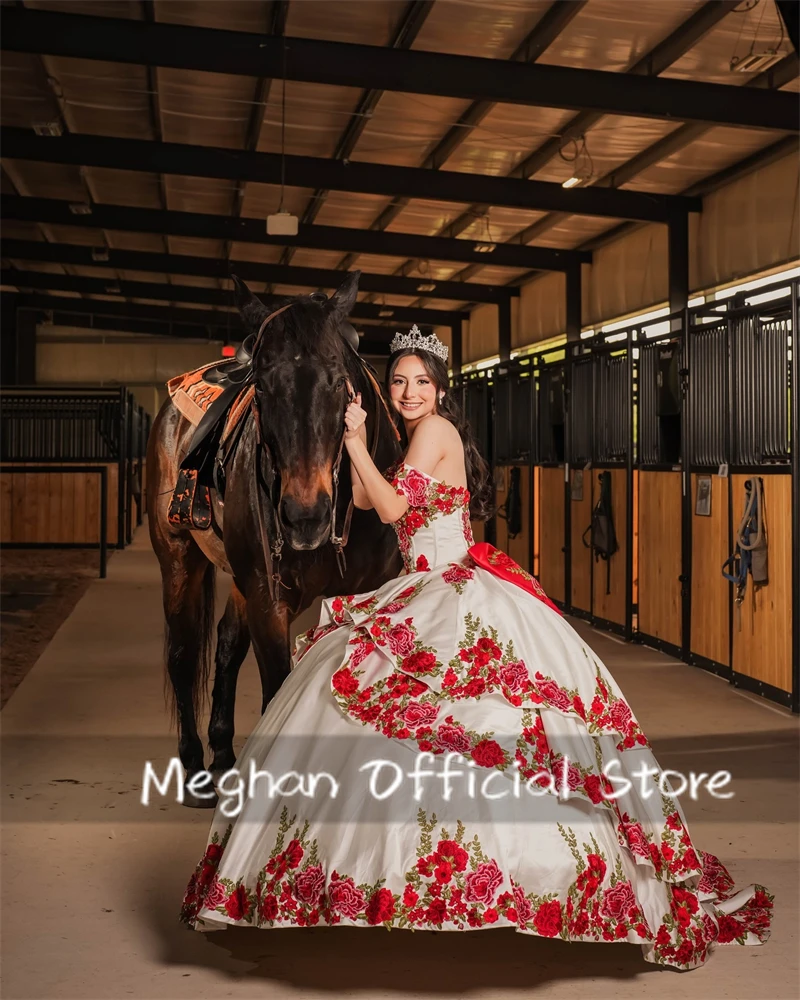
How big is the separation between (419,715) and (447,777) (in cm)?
13

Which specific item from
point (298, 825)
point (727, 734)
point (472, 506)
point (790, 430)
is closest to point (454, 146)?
point (790, 430)

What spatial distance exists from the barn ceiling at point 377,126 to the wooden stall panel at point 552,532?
262 cm

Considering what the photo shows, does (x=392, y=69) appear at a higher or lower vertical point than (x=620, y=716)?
higher

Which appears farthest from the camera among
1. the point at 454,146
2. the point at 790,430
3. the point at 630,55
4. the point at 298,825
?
the point at 454,146

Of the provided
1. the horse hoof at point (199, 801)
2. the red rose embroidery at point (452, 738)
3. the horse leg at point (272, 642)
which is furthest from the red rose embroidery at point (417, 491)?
the horse hoof at point (199, 801)

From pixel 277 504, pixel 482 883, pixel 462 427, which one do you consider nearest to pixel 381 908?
pixel 482 883

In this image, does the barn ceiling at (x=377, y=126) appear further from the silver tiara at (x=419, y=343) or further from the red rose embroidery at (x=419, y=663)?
the red rose embroidery at (x=419, y=663)

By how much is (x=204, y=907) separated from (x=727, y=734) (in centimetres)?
273

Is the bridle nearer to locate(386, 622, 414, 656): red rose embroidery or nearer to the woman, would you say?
the woman

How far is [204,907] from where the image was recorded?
7.03 feet

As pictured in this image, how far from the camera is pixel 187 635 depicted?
376 cm

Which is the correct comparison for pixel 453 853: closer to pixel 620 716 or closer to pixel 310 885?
pixel 310 885

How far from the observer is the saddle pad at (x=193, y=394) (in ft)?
11.9

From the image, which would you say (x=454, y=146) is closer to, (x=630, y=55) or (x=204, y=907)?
(x=630, y=55)
